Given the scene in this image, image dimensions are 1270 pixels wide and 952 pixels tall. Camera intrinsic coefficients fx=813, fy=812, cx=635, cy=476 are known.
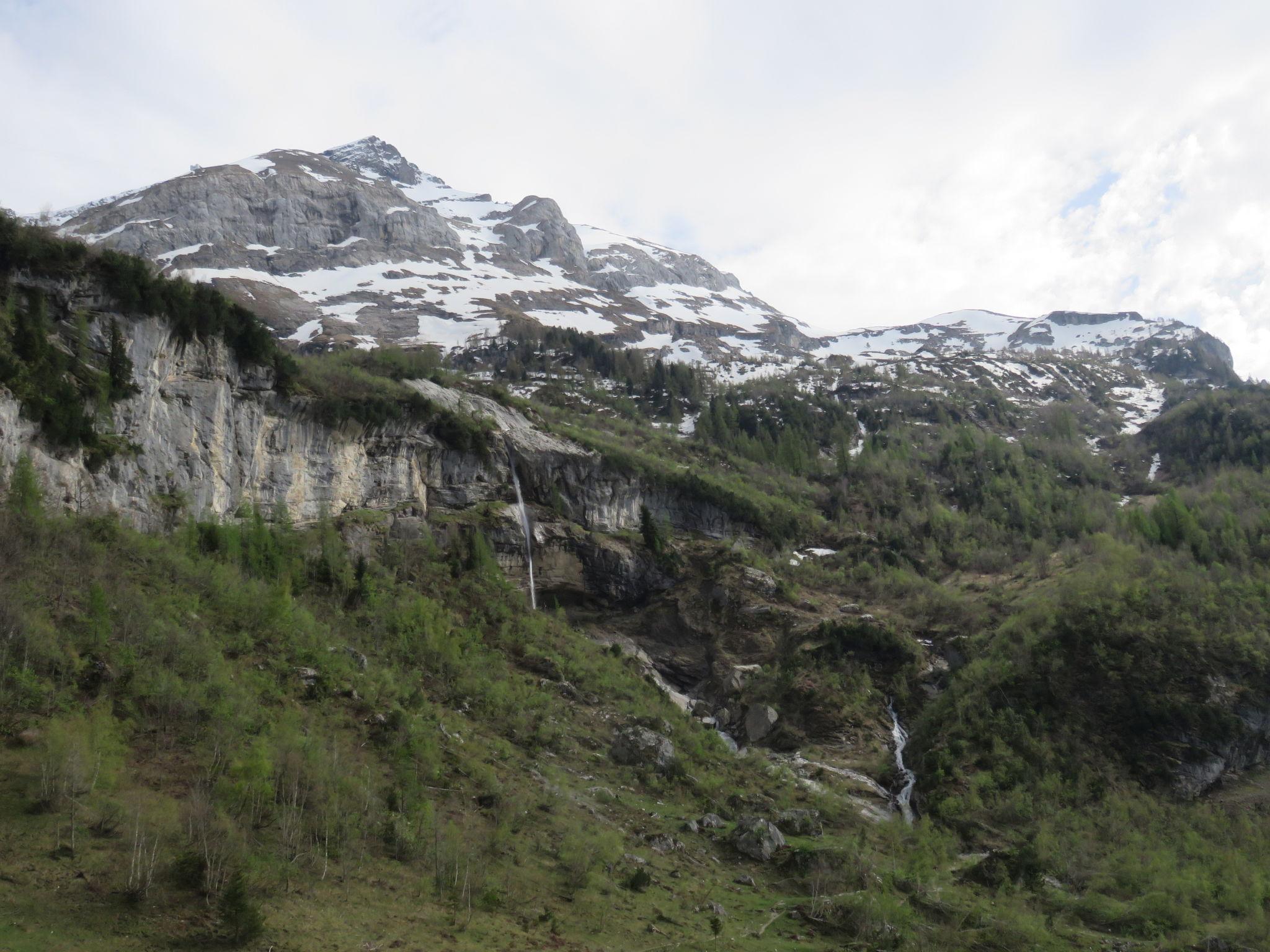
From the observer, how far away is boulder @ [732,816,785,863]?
37281 millimetres

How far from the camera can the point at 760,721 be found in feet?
199

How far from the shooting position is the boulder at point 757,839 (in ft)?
122

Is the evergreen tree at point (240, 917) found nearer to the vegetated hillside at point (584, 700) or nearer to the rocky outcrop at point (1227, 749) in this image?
the vegetated hillside at point (584, 700)

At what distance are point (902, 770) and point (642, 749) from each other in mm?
21216

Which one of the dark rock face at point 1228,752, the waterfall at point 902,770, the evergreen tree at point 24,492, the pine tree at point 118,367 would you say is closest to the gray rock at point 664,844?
the waterfall at point 902,770

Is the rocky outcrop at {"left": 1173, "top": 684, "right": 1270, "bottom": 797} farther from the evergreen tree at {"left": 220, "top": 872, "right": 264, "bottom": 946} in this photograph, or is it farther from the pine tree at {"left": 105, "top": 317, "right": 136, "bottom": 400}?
the pine tree at {"left": 105, "top": 317, "right": 136, "bottom": 400}

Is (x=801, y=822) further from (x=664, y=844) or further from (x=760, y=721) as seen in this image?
(x=760, y=721)

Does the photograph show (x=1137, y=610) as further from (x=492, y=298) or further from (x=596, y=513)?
(x=492, y=298)

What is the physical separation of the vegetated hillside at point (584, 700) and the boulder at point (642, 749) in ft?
0.78

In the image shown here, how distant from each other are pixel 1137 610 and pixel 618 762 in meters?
41.9

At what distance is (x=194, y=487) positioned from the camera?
52.2m

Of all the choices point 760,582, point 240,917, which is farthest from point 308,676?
point 760,582

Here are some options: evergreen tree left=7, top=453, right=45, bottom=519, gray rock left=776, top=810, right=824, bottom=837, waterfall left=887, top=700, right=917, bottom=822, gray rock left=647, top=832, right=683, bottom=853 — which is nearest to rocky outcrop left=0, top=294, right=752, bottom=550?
evergreen tree left=7, top=453, right=45, bottom=519

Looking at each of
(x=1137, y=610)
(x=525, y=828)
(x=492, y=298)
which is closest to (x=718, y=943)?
(x=525, y=828)
